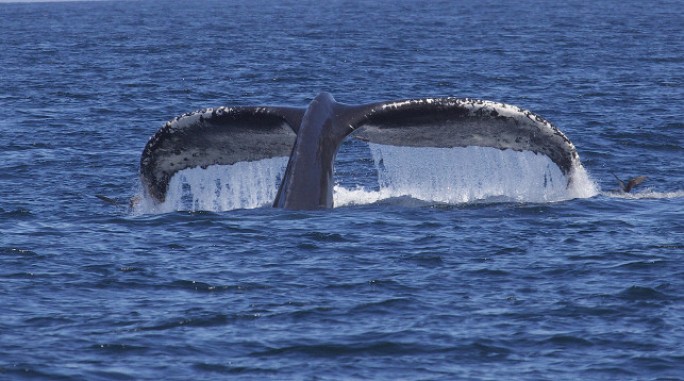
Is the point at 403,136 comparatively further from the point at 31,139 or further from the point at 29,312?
the point at 31,139

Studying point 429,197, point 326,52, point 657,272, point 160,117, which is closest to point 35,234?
point 429,197

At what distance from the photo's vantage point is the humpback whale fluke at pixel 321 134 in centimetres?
1548

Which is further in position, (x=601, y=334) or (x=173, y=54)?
(x=173, y=54)

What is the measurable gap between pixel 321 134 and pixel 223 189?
2.01 meters

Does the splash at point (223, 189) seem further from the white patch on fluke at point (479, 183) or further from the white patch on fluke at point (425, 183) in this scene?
the white patch on fluke at point (479, 183)

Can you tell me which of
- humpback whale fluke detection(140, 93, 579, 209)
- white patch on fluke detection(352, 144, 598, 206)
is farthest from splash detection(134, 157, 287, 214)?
white patch on fluke detection(352, 144, 598, 206)

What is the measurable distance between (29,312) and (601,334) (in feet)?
16.9

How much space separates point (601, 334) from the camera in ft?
38.8

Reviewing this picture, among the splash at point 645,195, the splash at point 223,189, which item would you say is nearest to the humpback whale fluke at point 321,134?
the splash at point 223,189

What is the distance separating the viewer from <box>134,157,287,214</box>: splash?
16125mm

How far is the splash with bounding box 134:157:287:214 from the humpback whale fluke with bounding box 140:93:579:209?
123 millimetres

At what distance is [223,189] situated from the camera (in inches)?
674

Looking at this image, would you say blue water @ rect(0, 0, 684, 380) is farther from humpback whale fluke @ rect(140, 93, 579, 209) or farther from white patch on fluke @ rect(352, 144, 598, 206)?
humpback whale fluke @ rect(140, 93, 579, 209)

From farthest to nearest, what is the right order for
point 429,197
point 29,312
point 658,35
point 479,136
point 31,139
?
point 658,35 < point 31,139 < point 429,197 < point 479,136 < point 29,312
